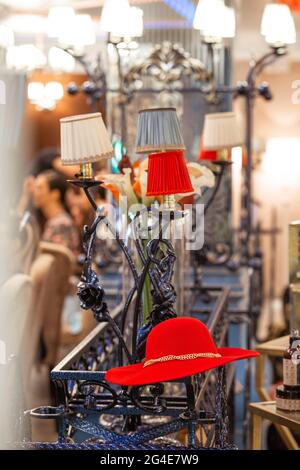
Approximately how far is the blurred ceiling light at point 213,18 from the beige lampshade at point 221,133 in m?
0.68

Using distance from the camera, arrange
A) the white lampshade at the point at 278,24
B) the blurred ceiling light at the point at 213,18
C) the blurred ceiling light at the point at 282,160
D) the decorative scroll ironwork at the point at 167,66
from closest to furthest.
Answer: the blurred ceiling light at the point at 213,18 < the white lampshade at the point at 278,24 < the decorative scroll ironwork at the point at 167,66 < the blurred ceiling light at the point at 282,160

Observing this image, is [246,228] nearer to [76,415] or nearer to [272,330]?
[272,330]

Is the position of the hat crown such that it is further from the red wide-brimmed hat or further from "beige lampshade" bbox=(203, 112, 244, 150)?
"beige lampshade" bbox=(203, 112, 244, 150)

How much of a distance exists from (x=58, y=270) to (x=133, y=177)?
10.7ft

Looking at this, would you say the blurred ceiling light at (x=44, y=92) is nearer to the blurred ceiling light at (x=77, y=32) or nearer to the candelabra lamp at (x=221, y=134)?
the blurred ceiling light at (x=77, y=32)

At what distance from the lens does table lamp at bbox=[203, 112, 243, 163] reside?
379 cm

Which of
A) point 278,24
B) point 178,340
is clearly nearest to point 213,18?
point 278,24

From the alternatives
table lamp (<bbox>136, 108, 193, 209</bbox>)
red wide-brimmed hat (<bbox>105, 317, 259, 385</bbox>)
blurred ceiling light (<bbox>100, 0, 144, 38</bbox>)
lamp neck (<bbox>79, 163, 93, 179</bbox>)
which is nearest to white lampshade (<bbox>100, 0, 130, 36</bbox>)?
blurred ceiling light (<bbox>100, 0, 144, 38</bbox>)

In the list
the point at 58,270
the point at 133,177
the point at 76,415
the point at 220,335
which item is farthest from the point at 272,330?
the point at 76,415

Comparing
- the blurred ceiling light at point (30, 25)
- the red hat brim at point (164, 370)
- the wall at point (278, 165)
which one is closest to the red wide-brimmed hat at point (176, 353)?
the red hat brim at point (164, 370)

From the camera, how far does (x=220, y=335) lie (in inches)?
143

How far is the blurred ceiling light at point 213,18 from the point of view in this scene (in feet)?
14.2

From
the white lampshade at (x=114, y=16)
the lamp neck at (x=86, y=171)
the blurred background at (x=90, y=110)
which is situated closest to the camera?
the lamp neck at (x=86, y=171)

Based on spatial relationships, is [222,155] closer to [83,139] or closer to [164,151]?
[164,151]
